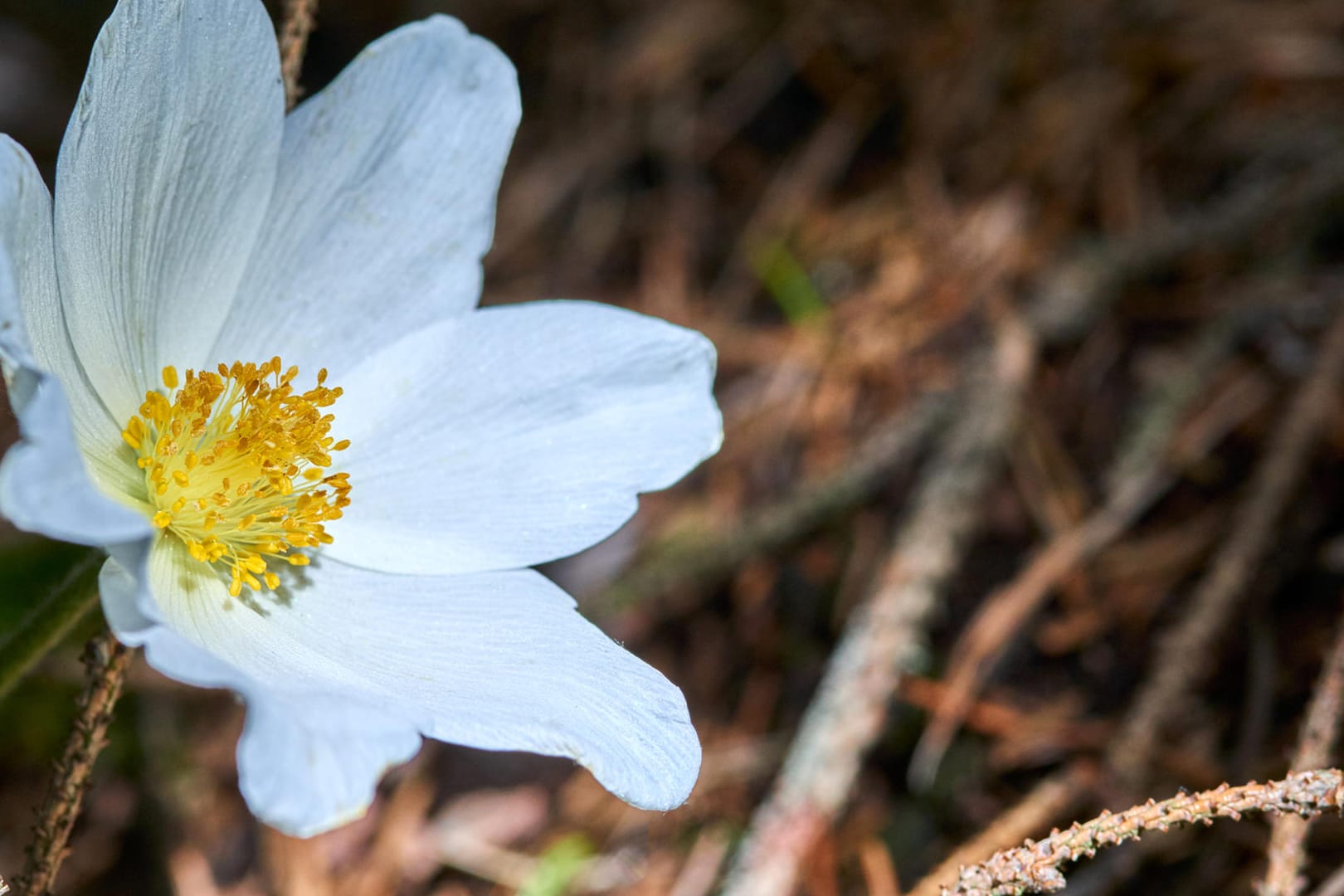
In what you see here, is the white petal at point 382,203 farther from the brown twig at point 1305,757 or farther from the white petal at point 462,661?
the brown twig at point 1305,757

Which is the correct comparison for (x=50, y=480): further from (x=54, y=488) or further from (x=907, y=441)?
(x=907, y=441)

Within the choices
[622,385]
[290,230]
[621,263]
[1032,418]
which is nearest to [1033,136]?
[1032,418]

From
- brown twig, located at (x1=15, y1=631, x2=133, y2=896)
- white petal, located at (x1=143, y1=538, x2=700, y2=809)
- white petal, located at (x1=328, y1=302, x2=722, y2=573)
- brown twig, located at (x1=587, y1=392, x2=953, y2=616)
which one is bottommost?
brown twig, located at (x1=587, y1=392, x2=953, y2=616)

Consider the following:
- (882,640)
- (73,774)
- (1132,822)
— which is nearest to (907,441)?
(882,640)

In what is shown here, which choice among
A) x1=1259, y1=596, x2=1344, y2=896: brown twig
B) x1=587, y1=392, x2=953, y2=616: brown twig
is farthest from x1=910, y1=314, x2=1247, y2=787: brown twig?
x1=1259, y1=596, x2=1344, y2=896: brown twig

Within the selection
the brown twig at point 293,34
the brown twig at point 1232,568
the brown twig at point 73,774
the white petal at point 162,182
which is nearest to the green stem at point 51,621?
the brown twig at point 73,774

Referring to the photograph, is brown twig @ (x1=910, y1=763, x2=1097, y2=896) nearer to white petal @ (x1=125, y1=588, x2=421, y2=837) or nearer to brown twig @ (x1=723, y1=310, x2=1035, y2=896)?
brown twig @ (x1=723, y1=310, x2=1035, y2=896)
